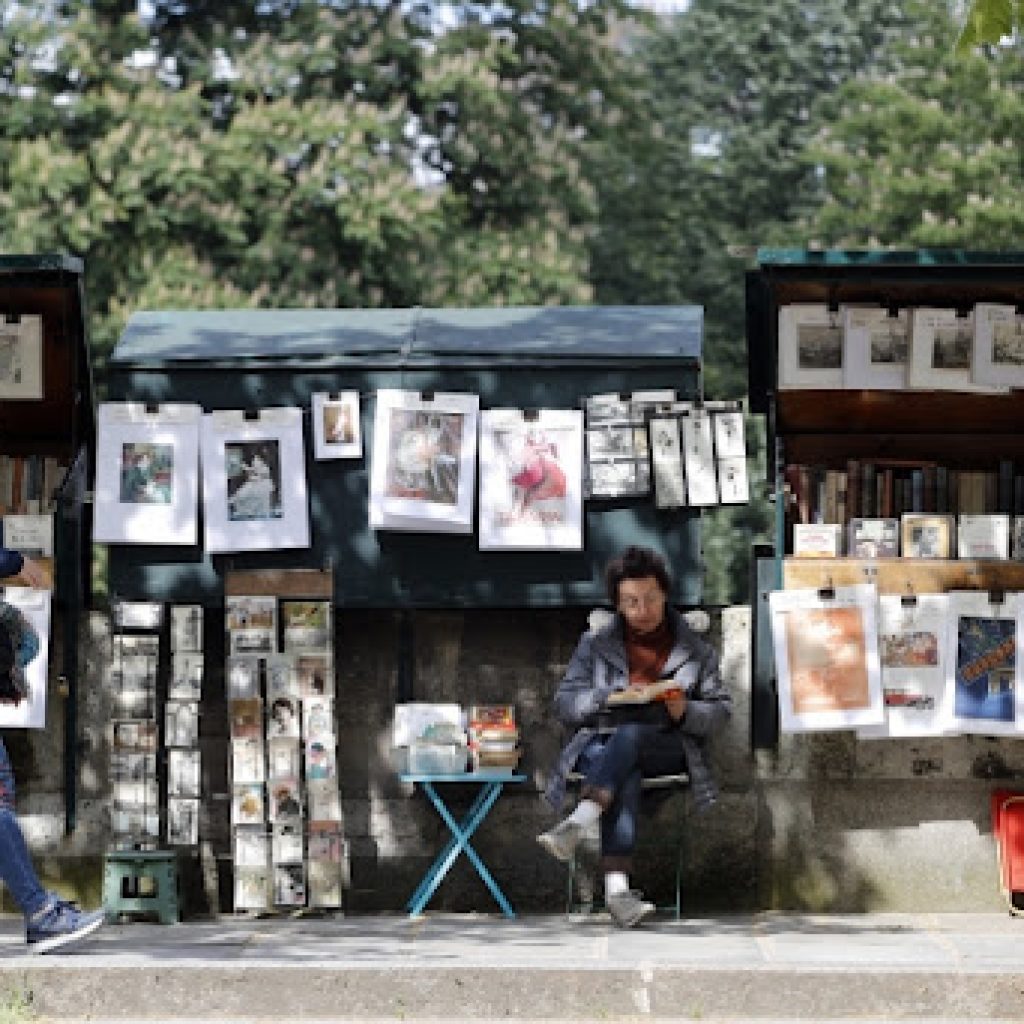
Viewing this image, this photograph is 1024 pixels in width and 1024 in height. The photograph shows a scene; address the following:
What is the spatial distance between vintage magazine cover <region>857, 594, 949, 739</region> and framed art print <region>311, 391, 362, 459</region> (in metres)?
2.20

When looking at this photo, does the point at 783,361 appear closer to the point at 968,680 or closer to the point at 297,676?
the point at 968,680

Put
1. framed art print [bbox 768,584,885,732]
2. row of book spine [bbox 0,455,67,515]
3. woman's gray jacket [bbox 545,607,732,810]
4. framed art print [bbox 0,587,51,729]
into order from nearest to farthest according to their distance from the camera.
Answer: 1. woman's gray jacket [bbox 545,607,732,810]
2. framed art print [bbox 768,584,885,732]
3. framed art print [bbox 0,587,51,729]
4. row of book spine [bbox 0,455,67,515]

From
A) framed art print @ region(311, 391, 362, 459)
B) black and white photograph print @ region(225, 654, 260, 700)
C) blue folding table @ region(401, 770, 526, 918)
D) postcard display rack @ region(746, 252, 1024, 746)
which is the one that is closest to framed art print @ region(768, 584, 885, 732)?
postcard display rack @ region(746, 252, 1024, 746)

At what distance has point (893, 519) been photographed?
12.5 m

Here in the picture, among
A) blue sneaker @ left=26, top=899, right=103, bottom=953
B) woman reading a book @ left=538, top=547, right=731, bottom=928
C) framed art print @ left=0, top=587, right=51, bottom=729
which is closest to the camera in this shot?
blue sneaker @ left=26, top=899, right=103, bottom=953

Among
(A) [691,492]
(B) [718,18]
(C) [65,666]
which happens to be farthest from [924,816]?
(B) [718,18]

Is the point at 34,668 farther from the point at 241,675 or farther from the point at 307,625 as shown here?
the point at 307,625

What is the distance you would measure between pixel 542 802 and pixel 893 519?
1.83 meters

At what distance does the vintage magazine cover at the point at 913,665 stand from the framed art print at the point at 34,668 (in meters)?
3.27

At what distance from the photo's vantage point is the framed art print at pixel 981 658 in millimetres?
12188

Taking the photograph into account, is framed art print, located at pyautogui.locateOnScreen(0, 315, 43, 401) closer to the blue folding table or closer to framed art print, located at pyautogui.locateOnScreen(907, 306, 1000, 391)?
the blue folding table

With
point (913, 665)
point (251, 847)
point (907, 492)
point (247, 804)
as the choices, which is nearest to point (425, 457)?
point (247, 804)

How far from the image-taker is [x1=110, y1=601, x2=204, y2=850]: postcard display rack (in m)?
12.4

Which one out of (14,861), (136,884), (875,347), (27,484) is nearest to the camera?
(14,861)
